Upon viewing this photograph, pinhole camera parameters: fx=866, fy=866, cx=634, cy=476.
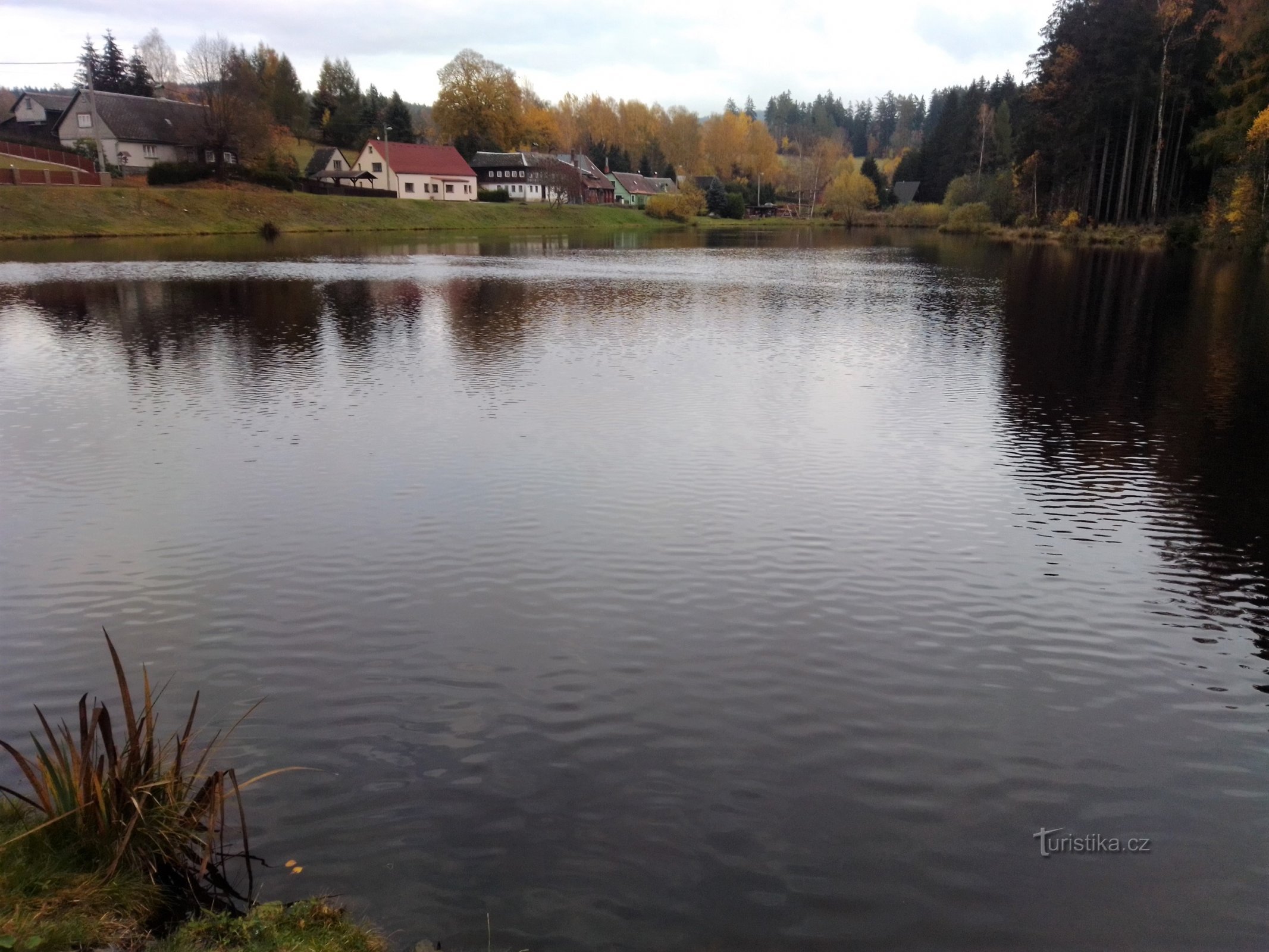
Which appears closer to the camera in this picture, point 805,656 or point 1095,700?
point 1095,700

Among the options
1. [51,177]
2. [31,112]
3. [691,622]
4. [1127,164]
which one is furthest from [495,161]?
[691,622]

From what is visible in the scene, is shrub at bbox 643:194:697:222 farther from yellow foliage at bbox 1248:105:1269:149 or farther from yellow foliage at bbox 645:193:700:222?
yellow foliage at bbox 1248:105:1269:149

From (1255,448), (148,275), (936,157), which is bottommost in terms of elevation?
(1255,448)

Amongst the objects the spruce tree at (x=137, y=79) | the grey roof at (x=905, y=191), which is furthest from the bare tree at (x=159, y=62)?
the grey roof at (x=905, y=191)

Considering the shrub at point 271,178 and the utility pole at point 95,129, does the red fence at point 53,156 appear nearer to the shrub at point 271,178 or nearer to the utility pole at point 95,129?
the utility pole at point 95,129

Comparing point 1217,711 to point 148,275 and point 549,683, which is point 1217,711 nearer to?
point 549,683

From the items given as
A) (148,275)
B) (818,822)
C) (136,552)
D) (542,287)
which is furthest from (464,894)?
(148,275)

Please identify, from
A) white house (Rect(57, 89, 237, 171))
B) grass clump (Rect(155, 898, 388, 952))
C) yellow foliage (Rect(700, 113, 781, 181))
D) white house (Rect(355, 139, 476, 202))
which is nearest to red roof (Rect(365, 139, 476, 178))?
white house (Rect(355, 139, 476, 202))

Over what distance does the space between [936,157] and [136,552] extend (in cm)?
16218

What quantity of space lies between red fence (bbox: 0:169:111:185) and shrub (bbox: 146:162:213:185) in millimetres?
4605

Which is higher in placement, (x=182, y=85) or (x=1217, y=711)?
(x=182, y=85)

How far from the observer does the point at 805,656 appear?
10258mm

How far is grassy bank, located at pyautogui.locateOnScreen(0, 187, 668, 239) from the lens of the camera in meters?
73.0

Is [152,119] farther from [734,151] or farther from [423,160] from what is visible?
[734,151]
